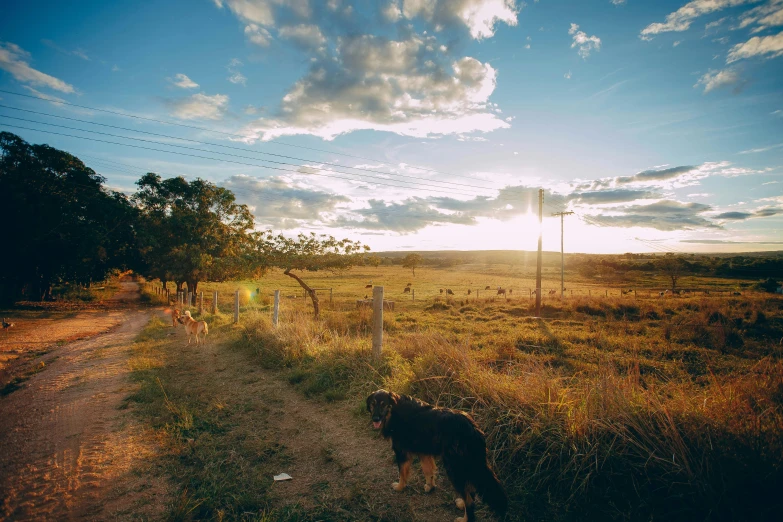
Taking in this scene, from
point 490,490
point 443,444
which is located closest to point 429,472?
point 443,444

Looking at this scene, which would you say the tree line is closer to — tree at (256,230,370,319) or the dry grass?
tree at (256,230,370,319)

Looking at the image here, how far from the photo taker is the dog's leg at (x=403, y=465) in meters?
3.40

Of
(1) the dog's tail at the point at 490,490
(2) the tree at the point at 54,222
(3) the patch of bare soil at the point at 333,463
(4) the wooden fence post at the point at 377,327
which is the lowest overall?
(3) the patch of bare soil at the point at 333,463

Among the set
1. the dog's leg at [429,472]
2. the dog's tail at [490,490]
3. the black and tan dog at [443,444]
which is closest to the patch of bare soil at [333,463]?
the dog's leg at [429,472]

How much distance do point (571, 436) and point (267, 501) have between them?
10.4 ft

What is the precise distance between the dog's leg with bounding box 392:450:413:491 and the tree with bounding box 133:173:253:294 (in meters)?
25.0

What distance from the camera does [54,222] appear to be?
22797 mm

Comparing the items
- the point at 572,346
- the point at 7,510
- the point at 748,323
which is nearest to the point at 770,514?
the point at 7,510

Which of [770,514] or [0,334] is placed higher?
[770,514]

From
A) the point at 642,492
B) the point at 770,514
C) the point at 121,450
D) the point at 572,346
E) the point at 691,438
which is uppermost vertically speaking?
the point at 691,438

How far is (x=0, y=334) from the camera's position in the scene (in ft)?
43.4

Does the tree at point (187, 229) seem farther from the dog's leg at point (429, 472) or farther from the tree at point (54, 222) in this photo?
the dog's leg at point (429, 472)

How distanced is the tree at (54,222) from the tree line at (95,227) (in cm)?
5

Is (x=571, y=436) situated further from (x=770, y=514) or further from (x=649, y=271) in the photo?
(x=649, y=271)
